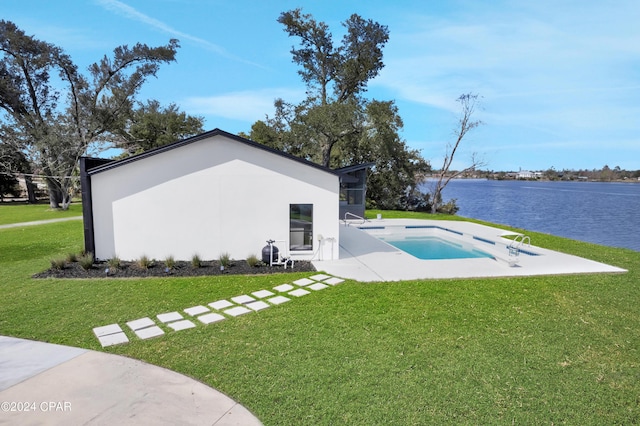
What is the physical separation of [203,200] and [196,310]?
429 centimetres

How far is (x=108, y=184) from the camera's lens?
948 cm

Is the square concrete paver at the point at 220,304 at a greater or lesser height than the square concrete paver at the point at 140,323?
lesser

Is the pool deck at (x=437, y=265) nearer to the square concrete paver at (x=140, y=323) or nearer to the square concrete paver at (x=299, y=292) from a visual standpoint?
the square concrete paver at (x=299, y=292)

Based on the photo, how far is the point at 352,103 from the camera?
25.7 meters

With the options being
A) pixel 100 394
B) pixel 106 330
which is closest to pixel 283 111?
pixel 106 330

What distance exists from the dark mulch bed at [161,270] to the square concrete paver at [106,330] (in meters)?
3.12

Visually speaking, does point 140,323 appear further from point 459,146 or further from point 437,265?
point 459,146

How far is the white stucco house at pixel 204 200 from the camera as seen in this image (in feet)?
31.2

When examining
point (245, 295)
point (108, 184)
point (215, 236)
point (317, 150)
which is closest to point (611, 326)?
point (245, 295)

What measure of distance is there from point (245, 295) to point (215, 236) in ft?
11.0

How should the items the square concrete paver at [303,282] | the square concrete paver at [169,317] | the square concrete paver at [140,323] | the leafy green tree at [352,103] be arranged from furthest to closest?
the leafy green tree at [352,103] → the square concrete paver at [303,282] → the square concrete paver at [169,317] → the square concrete paver at [140,323]

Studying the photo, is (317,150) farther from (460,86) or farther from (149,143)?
(149,143)

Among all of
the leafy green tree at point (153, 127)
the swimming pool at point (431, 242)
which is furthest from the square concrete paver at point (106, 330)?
the leafy green tree at point (153, 127)

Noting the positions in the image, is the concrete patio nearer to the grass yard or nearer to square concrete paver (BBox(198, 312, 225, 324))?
the grass yard
